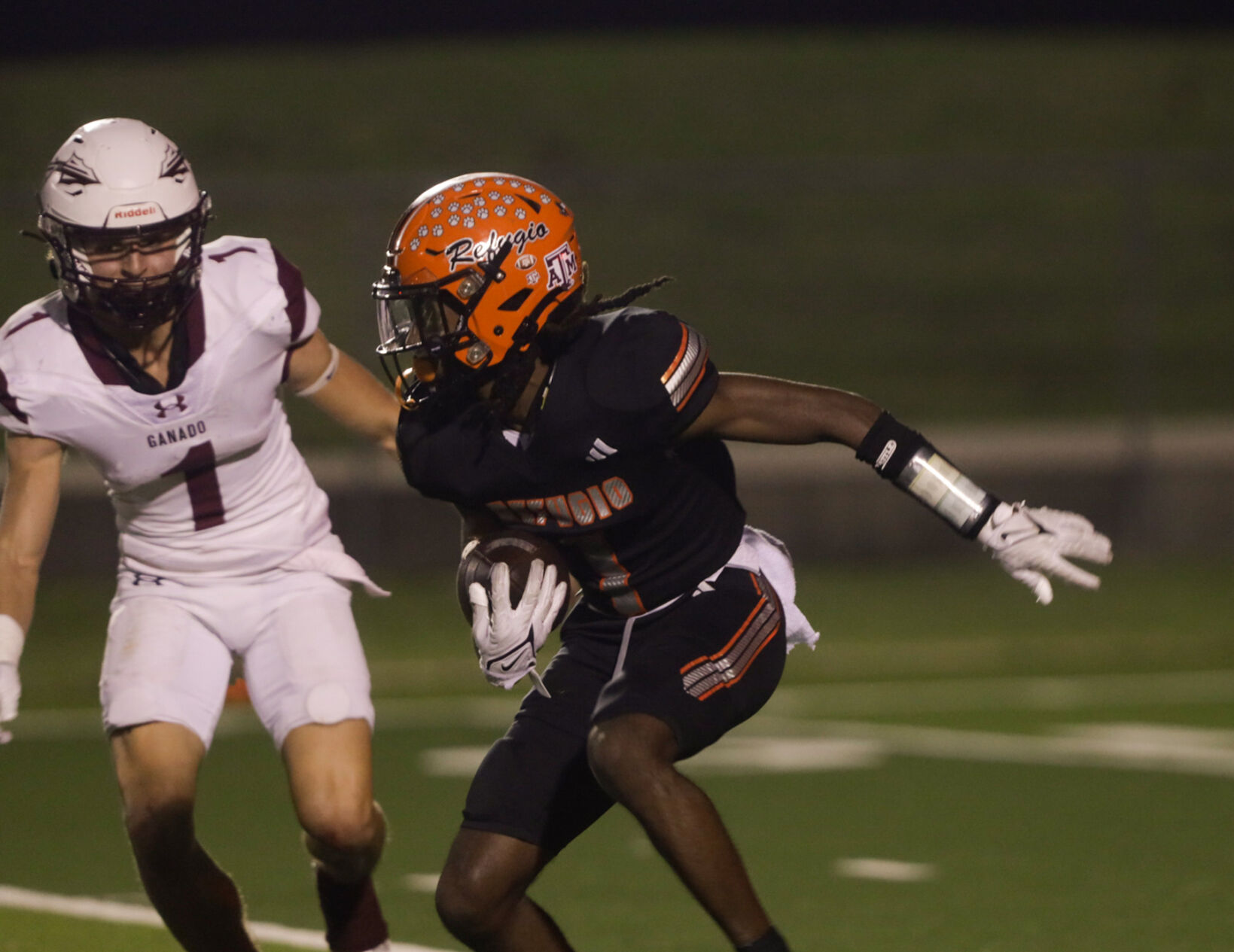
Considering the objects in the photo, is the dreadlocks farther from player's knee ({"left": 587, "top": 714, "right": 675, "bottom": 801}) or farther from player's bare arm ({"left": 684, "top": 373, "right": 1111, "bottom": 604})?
player's knee ({"left": 587, "top": 714, "right": 675, "bottom": 801})

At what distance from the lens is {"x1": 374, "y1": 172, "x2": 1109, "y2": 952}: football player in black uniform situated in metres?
4.32

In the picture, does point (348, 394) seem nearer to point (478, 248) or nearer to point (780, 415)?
point (478, 248)

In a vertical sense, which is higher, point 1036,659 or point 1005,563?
point 1005,563

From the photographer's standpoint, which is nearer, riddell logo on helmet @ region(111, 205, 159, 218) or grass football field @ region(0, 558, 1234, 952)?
riddell logo on helmet @ region(111, 205, 159, 218)

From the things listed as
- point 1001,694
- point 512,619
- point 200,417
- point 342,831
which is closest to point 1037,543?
point 512,619

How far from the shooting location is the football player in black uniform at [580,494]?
432cm

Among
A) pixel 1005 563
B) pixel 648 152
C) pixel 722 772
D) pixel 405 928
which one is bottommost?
pixel 648 152

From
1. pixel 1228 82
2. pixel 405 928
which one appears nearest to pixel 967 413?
pixel 405 928

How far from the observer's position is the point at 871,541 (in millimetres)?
11711

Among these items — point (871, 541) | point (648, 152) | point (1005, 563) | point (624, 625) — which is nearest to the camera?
point (1005, 563)

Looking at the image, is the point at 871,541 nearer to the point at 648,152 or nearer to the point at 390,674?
the point at 390,674

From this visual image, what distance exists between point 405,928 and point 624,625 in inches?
53.9

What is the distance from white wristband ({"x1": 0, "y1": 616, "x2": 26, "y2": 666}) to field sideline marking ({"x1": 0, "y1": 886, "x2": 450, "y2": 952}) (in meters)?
1.23

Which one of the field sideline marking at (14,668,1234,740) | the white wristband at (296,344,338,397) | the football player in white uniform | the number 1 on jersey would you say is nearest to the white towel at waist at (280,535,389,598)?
the football player in white uniform
